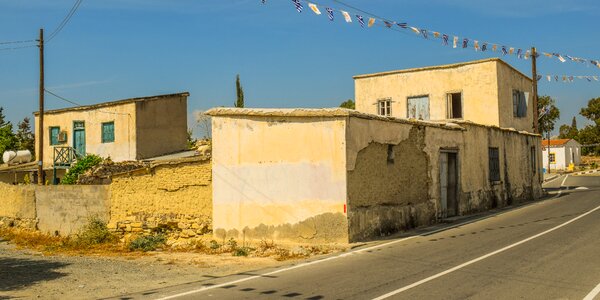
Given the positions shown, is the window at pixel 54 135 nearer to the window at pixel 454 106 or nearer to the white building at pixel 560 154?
the window at pixel 454 106

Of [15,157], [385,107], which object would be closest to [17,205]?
[15,157]

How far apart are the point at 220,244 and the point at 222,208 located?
41.6 inches

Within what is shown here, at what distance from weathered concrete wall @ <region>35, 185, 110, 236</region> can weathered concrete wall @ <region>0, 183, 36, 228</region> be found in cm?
46

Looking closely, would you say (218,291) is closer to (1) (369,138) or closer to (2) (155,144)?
(1) (369,138)

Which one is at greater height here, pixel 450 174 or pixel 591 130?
pixel 591 130

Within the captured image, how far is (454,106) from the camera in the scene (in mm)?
31438

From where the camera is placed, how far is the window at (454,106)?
102 feet

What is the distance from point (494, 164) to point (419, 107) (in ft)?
20.8

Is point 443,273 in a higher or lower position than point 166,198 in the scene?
lower

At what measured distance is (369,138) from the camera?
54.3ft

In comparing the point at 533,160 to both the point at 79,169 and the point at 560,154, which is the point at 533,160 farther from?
the point at 560,154

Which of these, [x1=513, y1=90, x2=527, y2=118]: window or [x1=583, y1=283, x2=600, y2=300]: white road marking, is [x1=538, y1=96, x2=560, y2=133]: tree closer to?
[x1=513, y1=90, x2=527, y2=118]: window

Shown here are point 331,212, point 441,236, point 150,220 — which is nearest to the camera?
point 331,212

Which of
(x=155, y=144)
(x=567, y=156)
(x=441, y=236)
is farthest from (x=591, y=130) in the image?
(x=441, y=236)
